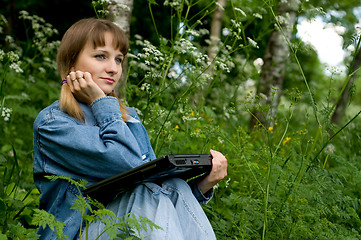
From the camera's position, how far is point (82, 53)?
219 cm

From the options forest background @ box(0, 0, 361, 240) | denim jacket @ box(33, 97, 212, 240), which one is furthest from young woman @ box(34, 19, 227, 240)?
forest background @ box(0, 0, 361, 240)

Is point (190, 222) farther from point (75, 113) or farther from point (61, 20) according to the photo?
point (61, 20)

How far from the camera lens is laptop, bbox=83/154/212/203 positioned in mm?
1645

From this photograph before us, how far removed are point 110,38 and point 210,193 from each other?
0.94m

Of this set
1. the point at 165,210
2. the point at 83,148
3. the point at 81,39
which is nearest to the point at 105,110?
the point at 83,148

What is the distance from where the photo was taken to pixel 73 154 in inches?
71.8

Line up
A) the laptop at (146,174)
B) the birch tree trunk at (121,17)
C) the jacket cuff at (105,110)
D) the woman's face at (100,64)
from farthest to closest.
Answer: the birch tree trunk at (121,17), the woman's face at (100,64), the jacket cuff at (105,110), the laptop at (146,174)

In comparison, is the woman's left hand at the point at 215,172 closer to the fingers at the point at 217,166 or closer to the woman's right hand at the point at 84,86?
the fingers at the point at 217,166

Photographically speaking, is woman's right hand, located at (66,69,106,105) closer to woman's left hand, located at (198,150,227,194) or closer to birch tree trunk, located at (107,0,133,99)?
woman's left hand, located at (198,150,227,194)

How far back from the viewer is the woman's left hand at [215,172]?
2.07 metres

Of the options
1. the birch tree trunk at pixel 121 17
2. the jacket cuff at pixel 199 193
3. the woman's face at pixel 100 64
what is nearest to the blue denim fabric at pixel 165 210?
the jacket cuff at pixel 199 193

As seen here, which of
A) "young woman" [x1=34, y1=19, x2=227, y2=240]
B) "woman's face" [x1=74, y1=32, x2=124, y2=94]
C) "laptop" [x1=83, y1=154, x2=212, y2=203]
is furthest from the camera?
"woman's face" [x1=74, y1=32, x2=124, y2=94]

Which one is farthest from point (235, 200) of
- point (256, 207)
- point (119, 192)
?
point (119, 192)

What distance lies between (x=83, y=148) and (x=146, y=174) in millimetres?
303
